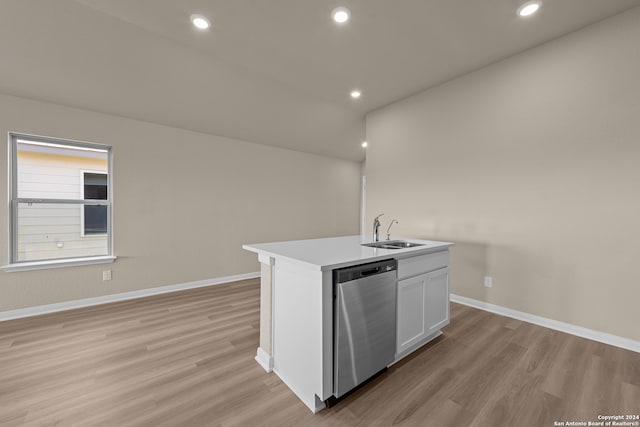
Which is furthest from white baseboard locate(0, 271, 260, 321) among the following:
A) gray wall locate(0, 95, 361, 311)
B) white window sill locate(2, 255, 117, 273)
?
white window sill locate(2, 255, 117, 273)

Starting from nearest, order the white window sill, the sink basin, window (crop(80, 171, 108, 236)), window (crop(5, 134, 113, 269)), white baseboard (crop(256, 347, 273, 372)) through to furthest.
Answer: white baseboard (crop(256, 347, 273, 372)), the sink basin, the white window sill, window (crop(5, 134, 113, 269)), window (crop(80, 171, 108, 236))

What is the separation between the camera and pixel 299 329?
5.41 feet

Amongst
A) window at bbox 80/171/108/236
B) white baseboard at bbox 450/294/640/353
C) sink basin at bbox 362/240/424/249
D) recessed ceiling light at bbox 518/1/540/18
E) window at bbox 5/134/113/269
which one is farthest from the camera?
window at bbox 80/171/108/236

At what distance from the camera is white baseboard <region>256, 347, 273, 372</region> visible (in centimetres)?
191

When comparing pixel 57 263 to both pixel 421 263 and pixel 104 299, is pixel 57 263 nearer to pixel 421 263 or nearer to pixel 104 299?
pixel 104 299

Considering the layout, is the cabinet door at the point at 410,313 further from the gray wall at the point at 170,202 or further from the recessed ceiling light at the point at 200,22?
the gray wall at the point at 170,202

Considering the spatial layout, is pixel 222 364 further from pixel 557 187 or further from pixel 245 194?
pixel 557 187

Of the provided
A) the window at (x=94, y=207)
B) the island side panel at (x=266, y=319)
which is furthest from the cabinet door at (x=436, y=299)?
the window at (x=94, y=207)

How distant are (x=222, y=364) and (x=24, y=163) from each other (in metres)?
3.48

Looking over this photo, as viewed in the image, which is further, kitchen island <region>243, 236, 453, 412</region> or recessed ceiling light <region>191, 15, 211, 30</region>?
recessed ceiling light <region>191, 15, 211, 30</region>

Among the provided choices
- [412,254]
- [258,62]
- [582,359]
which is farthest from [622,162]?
[258,62]

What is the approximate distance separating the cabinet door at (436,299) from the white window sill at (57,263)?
12.9ft

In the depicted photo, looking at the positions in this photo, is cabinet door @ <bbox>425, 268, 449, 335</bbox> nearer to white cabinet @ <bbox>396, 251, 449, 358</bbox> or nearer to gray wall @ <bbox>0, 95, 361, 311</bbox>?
white cabinet @ <bbox>396, 251, 449, 358</bbox>

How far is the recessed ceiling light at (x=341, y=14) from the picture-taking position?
2148mm
